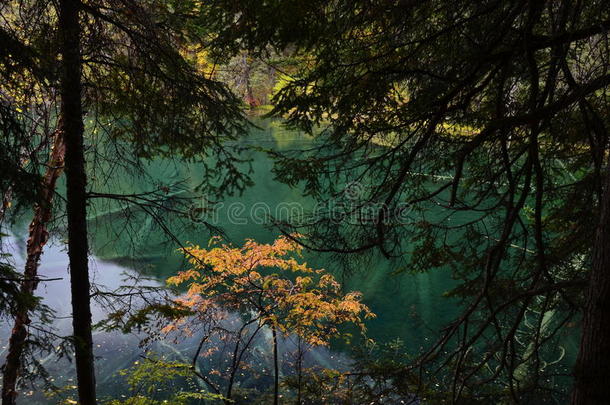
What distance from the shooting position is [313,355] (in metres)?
10.0

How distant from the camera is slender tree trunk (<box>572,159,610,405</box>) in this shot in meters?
1.92

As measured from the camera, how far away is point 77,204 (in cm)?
389

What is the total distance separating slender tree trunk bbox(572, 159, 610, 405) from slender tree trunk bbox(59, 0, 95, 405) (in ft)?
10.3

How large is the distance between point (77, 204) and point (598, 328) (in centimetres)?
365

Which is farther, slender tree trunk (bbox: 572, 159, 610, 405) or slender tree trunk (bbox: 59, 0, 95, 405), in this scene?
slender tree trunk (bbox: 59, 0, 95, 405)

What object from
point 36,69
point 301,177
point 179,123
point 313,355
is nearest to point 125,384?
point 313,355

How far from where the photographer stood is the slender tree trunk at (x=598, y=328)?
1923 millimetres

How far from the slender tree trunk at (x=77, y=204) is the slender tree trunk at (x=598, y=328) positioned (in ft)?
10.3

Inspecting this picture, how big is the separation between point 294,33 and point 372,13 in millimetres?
556

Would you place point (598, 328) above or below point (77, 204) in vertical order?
below

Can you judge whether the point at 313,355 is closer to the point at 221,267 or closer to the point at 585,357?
the point at 221,267

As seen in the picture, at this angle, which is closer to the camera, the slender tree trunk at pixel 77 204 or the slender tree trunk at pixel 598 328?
the slender tree trunk at pixel 598 328

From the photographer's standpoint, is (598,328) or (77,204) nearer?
(598,328)

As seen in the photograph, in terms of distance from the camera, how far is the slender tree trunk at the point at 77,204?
11.3ft
